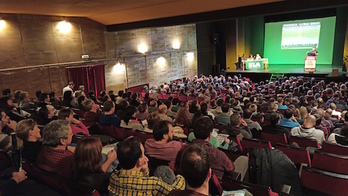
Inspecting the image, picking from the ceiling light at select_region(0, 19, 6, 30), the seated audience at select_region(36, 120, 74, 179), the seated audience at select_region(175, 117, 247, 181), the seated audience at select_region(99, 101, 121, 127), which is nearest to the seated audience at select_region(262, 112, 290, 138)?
the seated audience at select_region(175, 117, 247, 181)

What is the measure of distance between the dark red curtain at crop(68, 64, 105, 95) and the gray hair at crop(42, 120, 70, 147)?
7.94 metres

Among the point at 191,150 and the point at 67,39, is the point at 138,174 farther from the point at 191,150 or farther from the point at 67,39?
the point at 67,39

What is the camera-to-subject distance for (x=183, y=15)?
884 centimetres

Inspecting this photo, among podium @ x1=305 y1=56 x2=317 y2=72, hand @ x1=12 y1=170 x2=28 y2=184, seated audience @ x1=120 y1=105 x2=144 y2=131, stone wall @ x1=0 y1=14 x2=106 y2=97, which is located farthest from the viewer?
podium @ x1=305 y1=56 x2=317 y2=72

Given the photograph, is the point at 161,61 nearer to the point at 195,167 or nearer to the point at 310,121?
the point at 310,121

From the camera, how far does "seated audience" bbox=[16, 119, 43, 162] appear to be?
277 centimetres

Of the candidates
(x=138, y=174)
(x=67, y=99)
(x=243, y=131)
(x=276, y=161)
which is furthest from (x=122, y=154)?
(x=67, y=99)

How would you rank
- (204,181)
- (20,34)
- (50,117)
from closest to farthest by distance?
(204,181) < (50,117) < (20,34)

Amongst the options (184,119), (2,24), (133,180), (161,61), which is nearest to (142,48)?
(161,61)

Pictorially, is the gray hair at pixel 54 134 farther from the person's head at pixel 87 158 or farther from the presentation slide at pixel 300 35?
the presentation slide at pixel 300 35

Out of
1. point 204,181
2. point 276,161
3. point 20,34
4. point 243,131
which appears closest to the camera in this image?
point 204,181

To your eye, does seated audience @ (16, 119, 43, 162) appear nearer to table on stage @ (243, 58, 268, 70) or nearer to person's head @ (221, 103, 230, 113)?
person's head @ (221, 103, 230, 113)

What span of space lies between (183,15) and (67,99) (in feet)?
16.0

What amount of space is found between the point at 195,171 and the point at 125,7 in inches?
294
